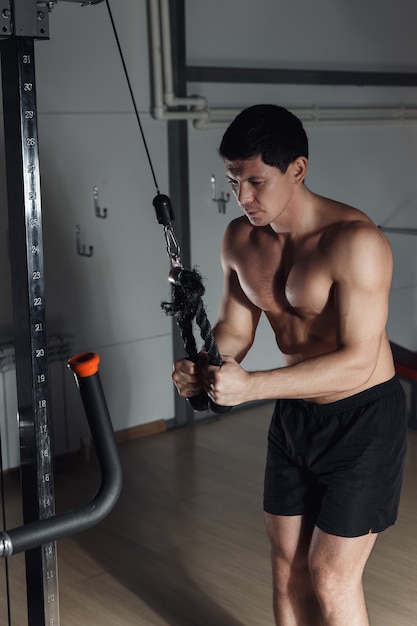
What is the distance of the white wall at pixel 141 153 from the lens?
429 centimetres

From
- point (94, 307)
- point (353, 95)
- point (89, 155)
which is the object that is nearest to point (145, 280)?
point (94, 307)

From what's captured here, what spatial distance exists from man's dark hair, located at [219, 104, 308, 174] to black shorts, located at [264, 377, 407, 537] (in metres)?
0.66

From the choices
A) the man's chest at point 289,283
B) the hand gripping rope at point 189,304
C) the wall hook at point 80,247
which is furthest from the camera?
the wall hook at point 80,247

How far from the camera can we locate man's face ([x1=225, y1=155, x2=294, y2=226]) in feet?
7.02

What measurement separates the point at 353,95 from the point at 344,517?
12.4 ft

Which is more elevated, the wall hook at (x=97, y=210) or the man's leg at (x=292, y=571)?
the wall hook at (x=97, y=210)

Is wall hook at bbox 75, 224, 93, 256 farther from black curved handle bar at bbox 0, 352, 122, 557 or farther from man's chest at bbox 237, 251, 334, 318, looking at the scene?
black curved handle bar at bbox 0, 352, 122, 557

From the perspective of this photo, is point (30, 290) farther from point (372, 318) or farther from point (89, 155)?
point (89, 155)

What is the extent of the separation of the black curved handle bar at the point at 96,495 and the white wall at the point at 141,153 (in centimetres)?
275

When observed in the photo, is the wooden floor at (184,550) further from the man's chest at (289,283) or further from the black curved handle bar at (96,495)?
the black curved handle bar at (96,495)

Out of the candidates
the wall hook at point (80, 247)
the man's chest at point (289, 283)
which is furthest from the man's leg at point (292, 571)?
the wall hook at point (80, 247)

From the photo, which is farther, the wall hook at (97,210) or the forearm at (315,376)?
the wall hook at (97,210)

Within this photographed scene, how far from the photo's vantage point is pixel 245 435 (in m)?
4.82

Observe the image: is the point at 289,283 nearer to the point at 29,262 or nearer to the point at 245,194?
the point at 245,194
